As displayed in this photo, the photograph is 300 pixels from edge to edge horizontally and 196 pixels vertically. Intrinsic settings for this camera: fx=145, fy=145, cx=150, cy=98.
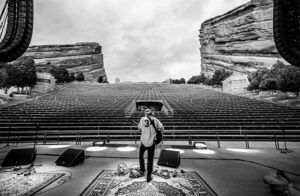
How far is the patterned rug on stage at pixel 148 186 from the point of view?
283cm

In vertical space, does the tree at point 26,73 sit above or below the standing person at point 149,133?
above

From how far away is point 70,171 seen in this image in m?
3.81

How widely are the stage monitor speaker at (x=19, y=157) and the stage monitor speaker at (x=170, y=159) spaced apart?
3.82m

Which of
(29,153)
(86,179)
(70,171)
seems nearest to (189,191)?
(86,179)

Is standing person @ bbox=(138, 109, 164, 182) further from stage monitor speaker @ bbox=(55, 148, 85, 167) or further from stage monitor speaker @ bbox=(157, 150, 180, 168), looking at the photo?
stage monitor speaker @ bbox=(55, 148, 85, 167)

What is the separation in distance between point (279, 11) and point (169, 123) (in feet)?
27.0

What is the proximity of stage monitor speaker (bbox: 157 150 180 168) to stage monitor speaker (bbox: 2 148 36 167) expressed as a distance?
150 inches

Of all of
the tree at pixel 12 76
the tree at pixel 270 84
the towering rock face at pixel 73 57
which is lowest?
the tree at pixel 270 84

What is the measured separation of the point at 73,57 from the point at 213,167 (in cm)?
10120

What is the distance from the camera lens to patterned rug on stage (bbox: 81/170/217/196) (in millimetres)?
2828

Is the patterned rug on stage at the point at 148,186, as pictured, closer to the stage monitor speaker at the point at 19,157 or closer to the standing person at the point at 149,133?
the standing person at the point at 149,133

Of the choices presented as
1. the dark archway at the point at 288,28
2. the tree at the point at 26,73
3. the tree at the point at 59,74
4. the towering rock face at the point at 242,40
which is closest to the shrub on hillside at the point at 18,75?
the tree at the point at 26,73

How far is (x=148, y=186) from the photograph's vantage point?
3057 millimetres

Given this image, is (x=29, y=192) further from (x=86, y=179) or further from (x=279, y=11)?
(x=279, y=11)
